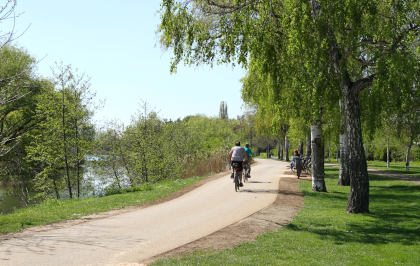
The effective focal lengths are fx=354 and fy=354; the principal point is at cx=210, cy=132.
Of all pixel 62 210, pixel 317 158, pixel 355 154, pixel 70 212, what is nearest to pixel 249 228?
pixel 355 154

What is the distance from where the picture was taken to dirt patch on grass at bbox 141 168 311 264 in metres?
6.69

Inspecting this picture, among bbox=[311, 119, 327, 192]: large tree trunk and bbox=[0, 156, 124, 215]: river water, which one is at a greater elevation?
bbox=[311, 119, 327, 192]: large tree trunk

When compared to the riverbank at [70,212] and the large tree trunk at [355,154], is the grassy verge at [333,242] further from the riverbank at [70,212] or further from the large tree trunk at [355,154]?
the riverbank at [70,212]

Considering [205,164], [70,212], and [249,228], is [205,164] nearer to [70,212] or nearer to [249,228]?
[70,212]

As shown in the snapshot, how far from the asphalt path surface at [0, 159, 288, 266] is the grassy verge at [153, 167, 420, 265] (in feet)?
3.35

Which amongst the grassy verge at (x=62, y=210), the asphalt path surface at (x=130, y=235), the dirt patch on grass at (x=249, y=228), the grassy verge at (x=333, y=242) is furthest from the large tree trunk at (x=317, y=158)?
the grassy verge at (x=62, y=210)

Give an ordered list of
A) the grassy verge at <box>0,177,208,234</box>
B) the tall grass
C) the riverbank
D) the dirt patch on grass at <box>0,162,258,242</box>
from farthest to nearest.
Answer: the tall grass
the grassy verge at <box>0,177,208,234</box>
the riverbank
the dirt patch on grass at <box>0,162,258,242</box>

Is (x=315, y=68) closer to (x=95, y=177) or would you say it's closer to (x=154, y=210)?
(x=154, y=210)

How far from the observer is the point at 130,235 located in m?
7.50

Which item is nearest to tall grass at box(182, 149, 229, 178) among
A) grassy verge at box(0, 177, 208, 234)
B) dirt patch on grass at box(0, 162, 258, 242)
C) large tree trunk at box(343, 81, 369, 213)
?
grassy verge at box(0, 177, 208, 234)

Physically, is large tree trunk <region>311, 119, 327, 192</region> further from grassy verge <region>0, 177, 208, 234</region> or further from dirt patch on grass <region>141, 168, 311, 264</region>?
grassy verge <region>0, 177, 208, 234</region>

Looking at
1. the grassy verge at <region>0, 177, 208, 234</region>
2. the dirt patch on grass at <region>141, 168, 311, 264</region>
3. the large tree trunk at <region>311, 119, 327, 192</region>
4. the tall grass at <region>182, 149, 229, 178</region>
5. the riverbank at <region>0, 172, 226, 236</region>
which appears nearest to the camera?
the dirt patch on grass at <region>141, 168, 311, 264</region>

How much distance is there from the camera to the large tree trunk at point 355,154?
10.1 meters

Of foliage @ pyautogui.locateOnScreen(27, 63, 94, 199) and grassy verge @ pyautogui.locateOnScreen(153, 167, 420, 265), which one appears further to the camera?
foliage @ pyautogui.locateOnScreen(27, 63, 94, 199)
